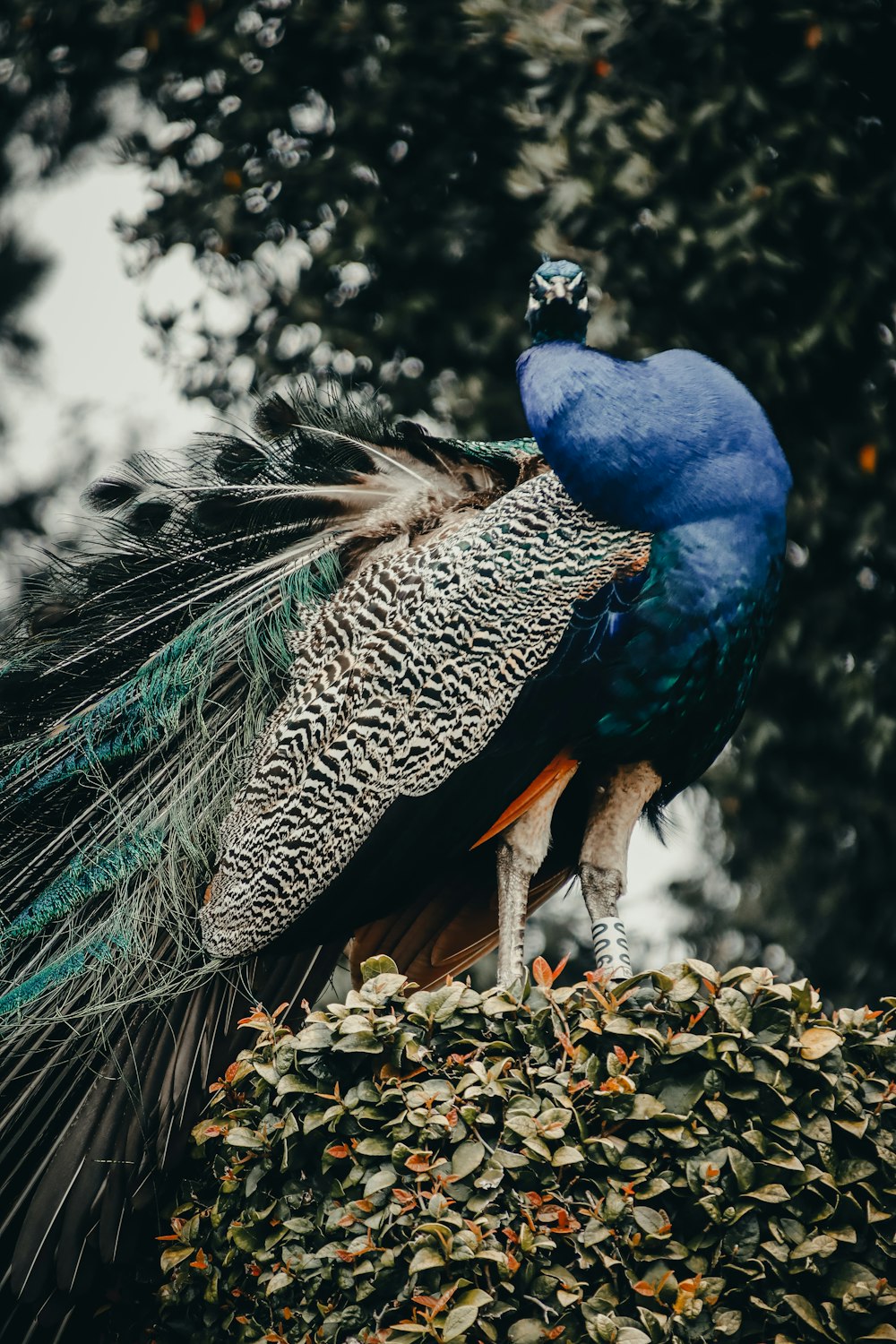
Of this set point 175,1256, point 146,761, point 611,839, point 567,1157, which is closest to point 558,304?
point 611,839

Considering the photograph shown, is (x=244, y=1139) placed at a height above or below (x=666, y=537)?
below

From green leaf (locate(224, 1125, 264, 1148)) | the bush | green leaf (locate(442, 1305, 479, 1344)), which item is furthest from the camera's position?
green leaf (locate(224, 1125, 264, 1148))

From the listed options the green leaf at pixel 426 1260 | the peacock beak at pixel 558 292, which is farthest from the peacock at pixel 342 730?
the green leaf at pixel 426 1260

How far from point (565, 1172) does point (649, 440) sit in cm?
153

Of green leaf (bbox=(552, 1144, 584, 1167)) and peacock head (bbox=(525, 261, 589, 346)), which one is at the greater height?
peacock head (bbox=(525, 261, 589, 346))

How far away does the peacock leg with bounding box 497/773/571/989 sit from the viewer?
3307 millimetres

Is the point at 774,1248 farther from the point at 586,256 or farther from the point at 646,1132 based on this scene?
the point at 586,256

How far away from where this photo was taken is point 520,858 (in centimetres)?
333

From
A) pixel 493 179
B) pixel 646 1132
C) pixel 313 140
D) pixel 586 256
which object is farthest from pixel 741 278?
pixel 646 1132

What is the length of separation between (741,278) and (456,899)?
102 inches

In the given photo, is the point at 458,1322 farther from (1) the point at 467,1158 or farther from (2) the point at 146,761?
(2) the point at 146,761

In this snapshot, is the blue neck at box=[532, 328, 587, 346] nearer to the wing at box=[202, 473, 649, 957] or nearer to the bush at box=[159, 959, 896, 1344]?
the wing at box=[202, 473, 649, 957]

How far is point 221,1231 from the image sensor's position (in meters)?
2.89

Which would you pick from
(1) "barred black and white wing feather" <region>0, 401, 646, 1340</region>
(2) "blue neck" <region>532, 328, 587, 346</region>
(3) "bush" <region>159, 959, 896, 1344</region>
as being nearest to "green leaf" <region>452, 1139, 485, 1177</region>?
(3) "bush" <region>159, 959, 896, 1344</region>
